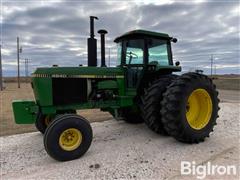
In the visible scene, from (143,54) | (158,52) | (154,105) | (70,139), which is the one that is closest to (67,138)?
(70,139)

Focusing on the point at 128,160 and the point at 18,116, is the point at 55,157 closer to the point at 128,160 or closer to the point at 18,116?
the point at 128,160

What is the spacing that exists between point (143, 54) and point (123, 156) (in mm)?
2672

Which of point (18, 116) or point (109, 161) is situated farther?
point (18, 116)

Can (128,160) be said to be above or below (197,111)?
below

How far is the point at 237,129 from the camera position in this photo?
761 cm

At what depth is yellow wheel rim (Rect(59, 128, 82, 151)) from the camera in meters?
5.71

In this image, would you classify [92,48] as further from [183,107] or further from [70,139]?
[183,107]

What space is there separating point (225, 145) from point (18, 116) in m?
4.63

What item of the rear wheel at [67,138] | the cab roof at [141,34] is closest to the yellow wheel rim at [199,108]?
the cab roof at [141,34]

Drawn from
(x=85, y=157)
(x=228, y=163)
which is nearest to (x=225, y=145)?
(x=228, y=163)

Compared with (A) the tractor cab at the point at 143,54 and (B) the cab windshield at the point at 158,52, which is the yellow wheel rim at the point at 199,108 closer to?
(A) the tractor cab at the point at 143,54
